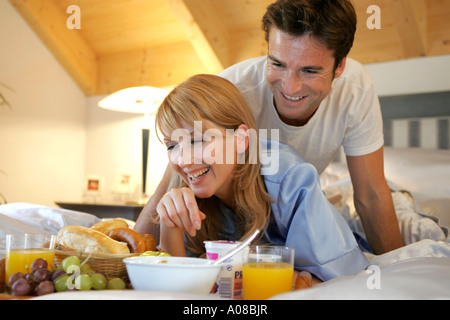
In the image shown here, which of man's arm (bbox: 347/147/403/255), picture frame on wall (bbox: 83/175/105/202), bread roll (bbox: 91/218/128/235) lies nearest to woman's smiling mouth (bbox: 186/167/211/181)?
bread roll (bbox: 91/218/128/235)

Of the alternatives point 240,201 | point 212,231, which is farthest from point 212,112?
point 212,231

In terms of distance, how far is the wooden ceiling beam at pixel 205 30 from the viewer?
3.04 meters

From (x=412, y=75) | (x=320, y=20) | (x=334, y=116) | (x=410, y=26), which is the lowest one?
(x=334, y=116)

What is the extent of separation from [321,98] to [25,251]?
1.09m

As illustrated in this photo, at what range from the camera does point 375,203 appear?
1.69 metres

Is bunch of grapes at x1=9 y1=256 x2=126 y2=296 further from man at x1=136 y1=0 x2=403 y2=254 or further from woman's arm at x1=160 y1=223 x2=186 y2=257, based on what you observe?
man at x1=136 y1=0 x2=403 y2=254

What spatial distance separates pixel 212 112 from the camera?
123 cm

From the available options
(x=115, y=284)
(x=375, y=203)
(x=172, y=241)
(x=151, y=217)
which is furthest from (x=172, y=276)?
(x=375, y=203)

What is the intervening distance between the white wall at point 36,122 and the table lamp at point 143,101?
828 millimetres

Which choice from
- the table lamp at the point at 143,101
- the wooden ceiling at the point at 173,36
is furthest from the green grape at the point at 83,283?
the table lamp at the point at 143,101

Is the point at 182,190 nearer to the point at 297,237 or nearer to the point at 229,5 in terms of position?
the point at 297,237

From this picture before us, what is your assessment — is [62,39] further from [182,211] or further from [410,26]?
[182,211]

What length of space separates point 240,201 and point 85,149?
10.8 ft

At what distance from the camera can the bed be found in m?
0.70
